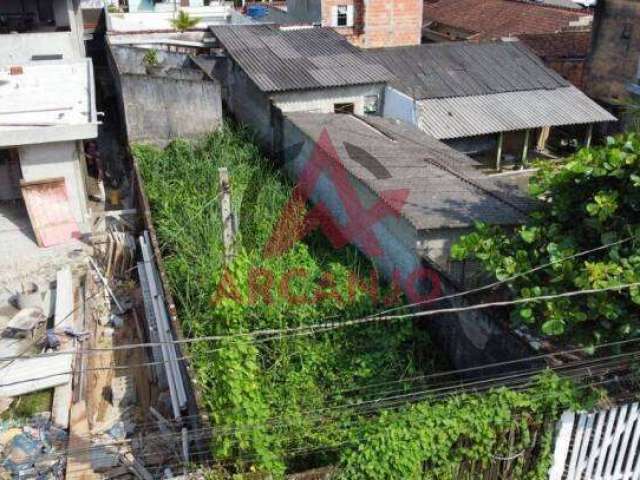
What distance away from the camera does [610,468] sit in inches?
→ 257

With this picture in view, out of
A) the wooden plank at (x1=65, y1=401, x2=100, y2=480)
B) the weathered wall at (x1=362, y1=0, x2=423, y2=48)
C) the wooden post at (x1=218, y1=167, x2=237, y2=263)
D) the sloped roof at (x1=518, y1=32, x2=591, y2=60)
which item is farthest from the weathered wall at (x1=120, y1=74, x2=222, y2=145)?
the sloped roof at (x1=518, y1=32, x2=591, y2=60)

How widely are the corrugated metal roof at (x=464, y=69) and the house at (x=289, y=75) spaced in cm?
107

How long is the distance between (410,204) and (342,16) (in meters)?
17.5

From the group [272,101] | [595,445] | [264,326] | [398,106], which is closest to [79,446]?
[264,326]

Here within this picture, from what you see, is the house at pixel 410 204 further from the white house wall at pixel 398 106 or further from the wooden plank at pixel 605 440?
the white house wall at pixel 398 106

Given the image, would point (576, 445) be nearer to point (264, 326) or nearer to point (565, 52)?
point (264, 326)

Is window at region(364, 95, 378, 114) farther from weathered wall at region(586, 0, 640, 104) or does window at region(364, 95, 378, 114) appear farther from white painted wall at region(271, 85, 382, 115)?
weathered wall at region(586, 0, 640, 104)

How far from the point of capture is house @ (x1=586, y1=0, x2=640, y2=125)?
19778 millimetres

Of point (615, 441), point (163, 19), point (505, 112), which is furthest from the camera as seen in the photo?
point (163, 19)

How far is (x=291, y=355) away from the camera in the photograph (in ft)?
28.8

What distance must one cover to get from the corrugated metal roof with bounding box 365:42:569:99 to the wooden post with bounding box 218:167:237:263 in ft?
31.3

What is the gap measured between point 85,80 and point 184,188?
179 inches

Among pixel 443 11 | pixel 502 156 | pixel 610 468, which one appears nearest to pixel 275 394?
pixel 610 468

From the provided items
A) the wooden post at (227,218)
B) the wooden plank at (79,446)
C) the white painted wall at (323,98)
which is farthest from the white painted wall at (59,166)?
the wooden plank at (79,446)
